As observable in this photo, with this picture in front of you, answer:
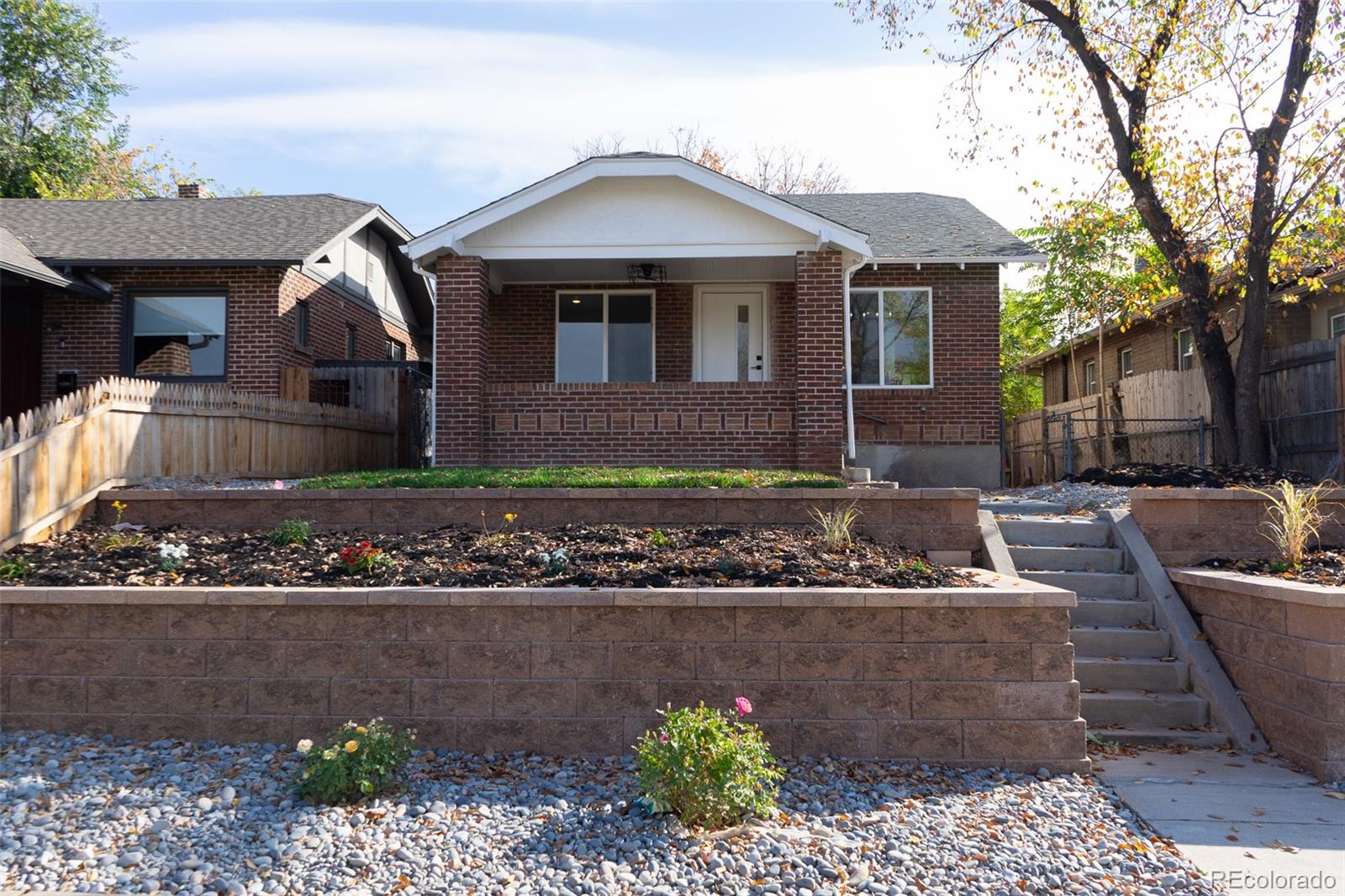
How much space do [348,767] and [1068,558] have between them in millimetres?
5506

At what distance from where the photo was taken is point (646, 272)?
12703 millimetres

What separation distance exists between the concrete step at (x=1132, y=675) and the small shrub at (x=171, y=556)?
5.82 meters

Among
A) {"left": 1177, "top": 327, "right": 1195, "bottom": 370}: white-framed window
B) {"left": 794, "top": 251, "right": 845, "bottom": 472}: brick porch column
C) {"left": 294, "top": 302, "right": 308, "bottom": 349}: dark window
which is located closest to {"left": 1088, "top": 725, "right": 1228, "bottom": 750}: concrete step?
{"left": 794, "top": 251, "right": 845, "bottom": 472}: brick porch column

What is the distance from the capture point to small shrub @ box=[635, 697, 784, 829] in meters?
3.75

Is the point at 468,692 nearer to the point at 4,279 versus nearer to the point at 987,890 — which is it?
the point at 987,890

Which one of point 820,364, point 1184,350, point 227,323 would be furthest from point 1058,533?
point 1184,350

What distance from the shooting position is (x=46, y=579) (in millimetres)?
5352

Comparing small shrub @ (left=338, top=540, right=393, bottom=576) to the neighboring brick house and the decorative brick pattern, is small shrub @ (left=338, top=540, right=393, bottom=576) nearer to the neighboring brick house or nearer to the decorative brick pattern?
the decorative brick pattern

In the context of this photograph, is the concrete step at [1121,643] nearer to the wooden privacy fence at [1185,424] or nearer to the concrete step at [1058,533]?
the concrete step at [1058,533]

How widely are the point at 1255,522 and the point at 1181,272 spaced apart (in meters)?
5.81

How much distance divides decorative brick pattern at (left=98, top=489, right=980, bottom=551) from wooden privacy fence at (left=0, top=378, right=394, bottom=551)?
47 centimetres

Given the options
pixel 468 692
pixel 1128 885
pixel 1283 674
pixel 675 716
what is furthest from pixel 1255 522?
pixel 468 692

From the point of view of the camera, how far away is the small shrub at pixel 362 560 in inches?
214

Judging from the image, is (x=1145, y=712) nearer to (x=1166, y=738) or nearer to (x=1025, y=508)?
(x=1166, y=738)
